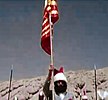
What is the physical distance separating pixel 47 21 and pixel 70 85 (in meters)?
38.9

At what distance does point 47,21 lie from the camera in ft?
23.5

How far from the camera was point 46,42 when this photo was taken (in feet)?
22.9

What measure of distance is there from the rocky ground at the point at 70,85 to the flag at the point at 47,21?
34309mm

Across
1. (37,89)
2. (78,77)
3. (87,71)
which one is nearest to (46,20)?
(37,89)

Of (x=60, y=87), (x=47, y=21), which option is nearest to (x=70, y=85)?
(x=47, y=21)

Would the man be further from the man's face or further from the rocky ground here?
the rocky ground

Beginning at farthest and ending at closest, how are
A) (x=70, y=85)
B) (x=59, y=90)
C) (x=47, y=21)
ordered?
1. (x=70, y=85)
2. (x=47, y=21)
3. (x=59, y=90)

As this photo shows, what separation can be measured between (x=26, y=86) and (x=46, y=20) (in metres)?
42.0

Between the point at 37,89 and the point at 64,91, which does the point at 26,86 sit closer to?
the point at 37,89

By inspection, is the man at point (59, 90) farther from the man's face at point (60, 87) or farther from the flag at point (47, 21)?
the flag at point (47, 21)

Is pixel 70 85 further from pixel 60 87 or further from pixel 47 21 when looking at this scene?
pixel 60 87

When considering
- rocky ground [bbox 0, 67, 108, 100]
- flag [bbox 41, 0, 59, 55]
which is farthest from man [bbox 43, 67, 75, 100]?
rocky ground [bbox 0, 67, 108, 100]

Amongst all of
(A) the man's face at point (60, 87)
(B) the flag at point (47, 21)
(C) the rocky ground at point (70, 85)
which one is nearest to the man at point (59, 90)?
(A) the man's face at point (60, 87)

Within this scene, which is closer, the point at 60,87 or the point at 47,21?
the point at 60,87
